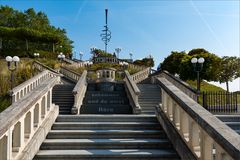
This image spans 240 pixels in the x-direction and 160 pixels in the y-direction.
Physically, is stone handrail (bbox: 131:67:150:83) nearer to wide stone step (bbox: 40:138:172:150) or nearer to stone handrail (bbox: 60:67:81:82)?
stone handrail (bbox: 60:67:81:82)

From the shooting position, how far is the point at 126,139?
7414 millimetres

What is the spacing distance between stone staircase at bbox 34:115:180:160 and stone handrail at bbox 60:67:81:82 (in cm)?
2239

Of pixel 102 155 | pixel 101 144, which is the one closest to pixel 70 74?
pixel 101 144

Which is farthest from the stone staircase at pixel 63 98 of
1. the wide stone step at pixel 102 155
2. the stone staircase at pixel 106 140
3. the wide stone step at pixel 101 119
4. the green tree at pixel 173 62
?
the green tree at pixel 173 62

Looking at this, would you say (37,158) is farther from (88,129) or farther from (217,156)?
(217,156)

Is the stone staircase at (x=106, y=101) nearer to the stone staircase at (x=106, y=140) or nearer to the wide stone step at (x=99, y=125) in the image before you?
the stone staircase at (x=106, y=140)

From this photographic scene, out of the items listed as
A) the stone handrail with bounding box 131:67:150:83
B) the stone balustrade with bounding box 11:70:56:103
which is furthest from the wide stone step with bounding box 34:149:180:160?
the stone handrail with bounding box 131:67:150:83

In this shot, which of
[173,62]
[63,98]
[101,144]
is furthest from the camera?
[173,62]

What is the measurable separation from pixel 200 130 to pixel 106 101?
1471 cm

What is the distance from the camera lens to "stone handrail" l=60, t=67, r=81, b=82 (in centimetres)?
3099

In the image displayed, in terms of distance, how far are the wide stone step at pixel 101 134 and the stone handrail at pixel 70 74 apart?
2332 centimetres

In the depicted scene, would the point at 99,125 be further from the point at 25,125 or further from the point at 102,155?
the point at 25,125

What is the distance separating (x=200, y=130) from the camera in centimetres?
538

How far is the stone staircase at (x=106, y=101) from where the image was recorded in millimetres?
17656
